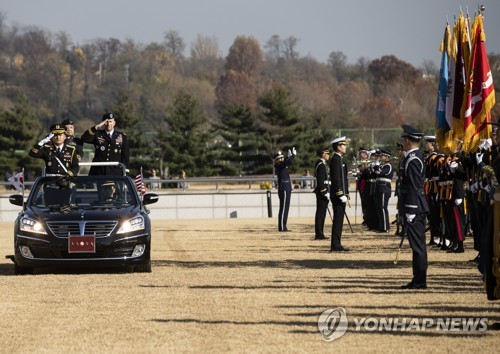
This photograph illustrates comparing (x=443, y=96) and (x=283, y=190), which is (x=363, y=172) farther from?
(x=443, y=96)

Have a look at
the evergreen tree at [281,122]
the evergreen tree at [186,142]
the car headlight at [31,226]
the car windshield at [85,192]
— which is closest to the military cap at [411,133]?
the car windshield at [85,192]

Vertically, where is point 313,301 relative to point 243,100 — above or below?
below

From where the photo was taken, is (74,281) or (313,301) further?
(74,281)

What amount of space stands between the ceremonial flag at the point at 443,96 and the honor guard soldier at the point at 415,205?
25.7ft

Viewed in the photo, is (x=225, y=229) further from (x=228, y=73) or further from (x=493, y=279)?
(x=228, y=73)

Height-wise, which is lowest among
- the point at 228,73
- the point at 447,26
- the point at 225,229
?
the point at 225,229

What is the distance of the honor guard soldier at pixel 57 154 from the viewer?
19.5m

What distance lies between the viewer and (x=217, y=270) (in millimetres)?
16969

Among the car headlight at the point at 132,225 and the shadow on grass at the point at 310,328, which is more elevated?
the car headlight at the point at 132,225

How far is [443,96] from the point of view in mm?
22969

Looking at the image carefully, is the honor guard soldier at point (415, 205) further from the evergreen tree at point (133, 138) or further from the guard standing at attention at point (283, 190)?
the evergreen tree at point (133, 138)

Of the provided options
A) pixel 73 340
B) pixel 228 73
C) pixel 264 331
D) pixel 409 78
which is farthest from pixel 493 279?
pixel 228 73

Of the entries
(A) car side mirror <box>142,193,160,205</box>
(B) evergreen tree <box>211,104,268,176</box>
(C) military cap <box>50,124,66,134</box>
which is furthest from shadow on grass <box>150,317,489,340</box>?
(B) evergreen tree <box>211,104,268,176</box>

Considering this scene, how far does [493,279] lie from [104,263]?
6.87 m
